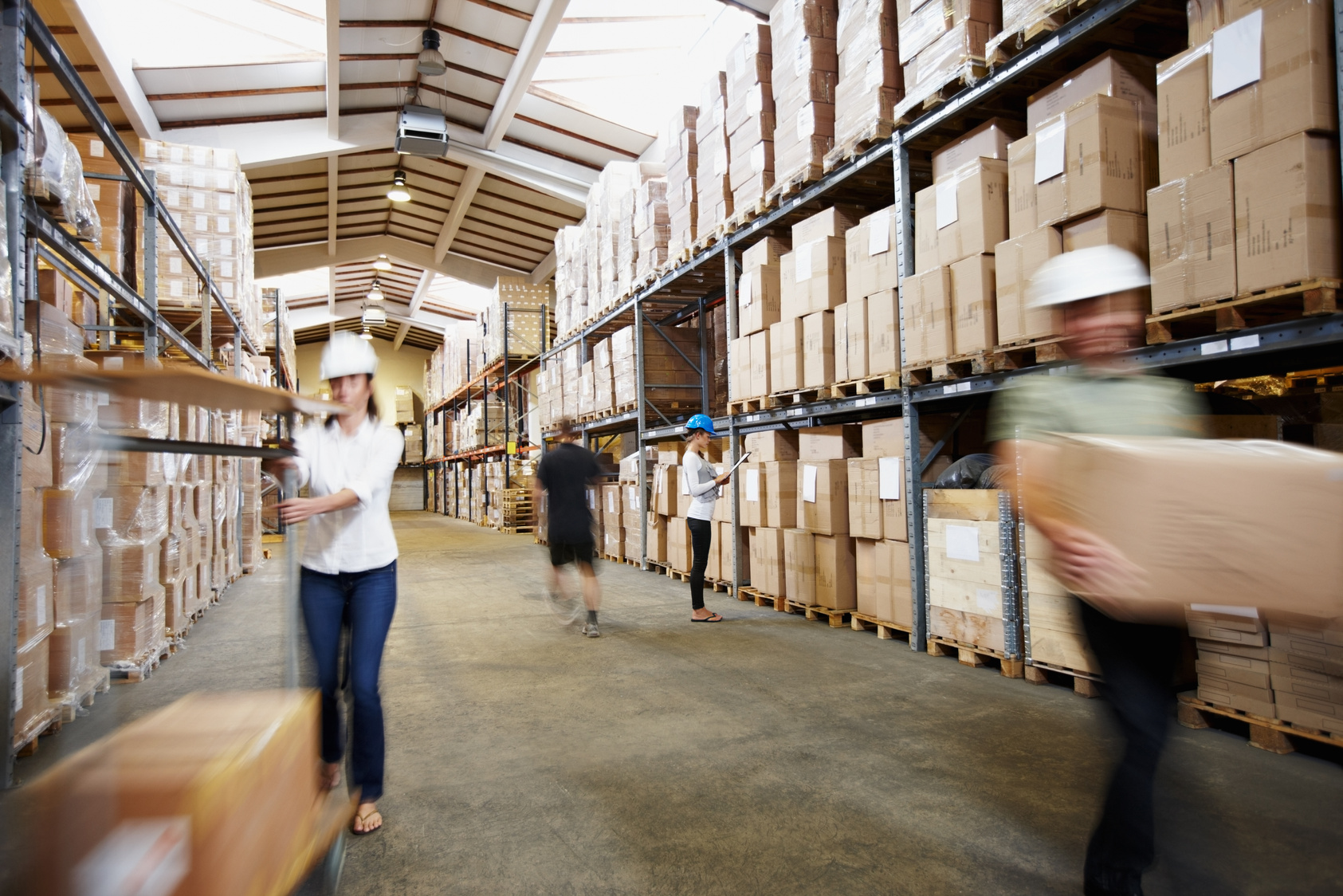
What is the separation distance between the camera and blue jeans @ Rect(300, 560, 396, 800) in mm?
2744

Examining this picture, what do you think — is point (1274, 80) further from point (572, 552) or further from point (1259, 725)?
point (572, 552)

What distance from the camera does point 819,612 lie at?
678cm

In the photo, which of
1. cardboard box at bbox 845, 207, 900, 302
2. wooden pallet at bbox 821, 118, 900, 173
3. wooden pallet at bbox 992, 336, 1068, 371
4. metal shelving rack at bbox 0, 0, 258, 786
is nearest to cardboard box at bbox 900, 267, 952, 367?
cardboard box at bbox 845, 207, 900, 302

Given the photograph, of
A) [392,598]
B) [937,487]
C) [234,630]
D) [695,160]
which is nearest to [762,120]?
[695,160]

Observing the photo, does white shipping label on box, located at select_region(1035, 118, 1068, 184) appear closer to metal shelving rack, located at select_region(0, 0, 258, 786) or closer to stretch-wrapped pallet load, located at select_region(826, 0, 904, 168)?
stretch-wrapped pallet load, located at select_region(826, 0, 904, 168)

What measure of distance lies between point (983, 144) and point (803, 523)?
10.7ft

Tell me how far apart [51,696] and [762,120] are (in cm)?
677

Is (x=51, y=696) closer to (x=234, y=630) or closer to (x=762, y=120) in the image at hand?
(x=234, y=630)

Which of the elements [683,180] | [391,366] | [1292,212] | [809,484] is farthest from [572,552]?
[391,366]

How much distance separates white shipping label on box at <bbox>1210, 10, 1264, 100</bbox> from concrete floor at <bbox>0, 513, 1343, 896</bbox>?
9.40 feet

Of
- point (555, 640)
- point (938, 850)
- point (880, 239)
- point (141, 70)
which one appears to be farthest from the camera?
point (141, 70)

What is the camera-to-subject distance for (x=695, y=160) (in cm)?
884

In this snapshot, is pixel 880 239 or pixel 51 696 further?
pixel 880 239

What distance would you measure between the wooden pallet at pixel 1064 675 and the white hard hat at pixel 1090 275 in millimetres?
2667
